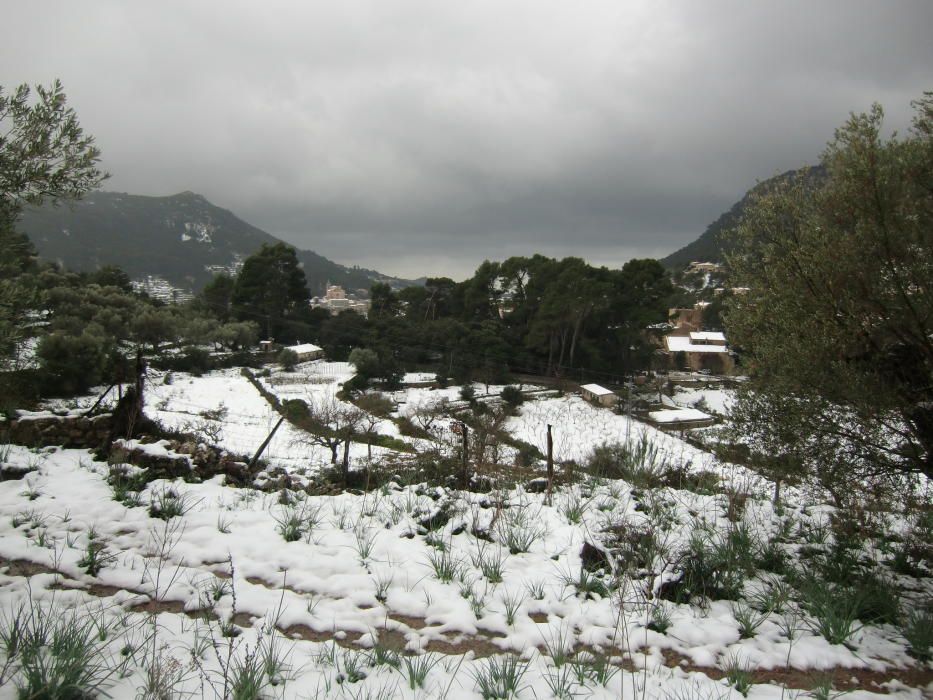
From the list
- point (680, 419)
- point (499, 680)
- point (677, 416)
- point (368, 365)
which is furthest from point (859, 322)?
point (368, 365)

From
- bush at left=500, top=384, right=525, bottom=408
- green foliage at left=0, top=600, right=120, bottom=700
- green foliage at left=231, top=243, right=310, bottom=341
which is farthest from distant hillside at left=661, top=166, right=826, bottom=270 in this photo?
green foliage at left=231, top=243, right=310, bottom=341

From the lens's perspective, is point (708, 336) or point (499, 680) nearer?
point (499, 680)

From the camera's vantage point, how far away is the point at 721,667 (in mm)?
2844

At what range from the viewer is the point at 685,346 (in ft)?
184

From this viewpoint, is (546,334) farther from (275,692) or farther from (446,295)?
(275,692)

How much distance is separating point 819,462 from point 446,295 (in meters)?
49.2

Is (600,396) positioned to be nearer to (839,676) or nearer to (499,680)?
(839,676)

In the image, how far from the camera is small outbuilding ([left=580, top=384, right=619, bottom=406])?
3397cm

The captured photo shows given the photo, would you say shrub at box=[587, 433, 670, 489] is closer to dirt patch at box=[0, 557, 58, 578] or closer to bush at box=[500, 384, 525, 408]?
dirt patch at box=[0, 557, 58, 578]

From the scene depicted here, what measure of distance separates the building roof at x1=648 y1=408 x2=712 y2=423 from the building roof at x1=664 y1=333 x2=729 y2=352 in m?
25.2

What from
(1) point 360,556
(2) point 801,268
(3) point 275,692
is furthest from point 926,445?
(3) point 275,692

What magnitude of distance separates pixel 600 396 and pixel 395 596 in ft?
106

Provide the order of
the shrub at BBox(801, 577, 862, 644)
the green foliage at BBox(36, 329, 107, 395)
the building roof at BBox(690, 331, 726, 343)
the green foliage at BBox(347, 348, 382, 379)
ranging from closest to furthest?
the shrub at BBox(801, 577, 862, 644) < the green foliage at BBox(36, 329, 107, 395) < the green foliage at BBox(347, 348, 382, 379) < the building roof at BBox(690, 331, 726, 343)

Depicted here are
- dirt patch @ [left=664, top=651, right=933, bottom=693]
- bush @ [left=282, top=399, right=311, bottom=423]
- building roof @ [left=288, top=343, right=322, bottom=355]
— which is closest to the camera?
dirt patch @ [left=664, top=651, right=933, bottom=693]
